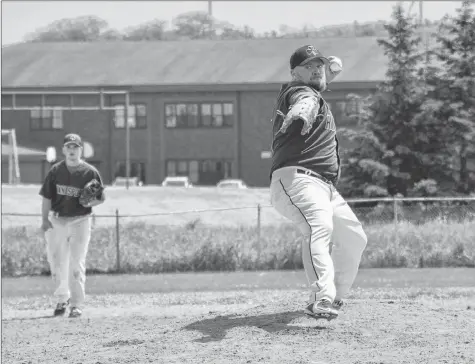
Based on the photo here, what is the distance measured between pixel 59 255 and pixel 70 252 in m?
0.14

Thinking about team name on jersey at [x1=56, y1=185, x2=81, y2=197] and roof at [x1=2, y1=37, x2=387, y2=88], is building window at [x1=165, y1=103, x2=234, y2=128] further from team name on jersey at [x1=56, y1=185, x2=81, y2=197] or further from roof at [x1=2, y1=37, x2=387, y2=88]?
team name on jersey at [x1=56, y1=185, x2=81, y2=197]

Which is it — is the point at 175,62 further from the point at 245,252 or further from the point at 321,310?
the point at 321,310

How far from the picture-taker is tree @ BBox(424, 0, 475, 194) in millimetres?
32344

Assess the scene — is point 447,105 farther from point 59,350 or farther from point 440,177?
point 59,350

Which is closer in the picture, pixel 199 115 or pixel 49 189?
pixel 49 189

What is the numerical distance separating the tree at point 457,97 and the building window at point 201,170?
26.5 meters

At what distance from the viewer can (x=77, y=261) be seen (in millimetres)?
11367

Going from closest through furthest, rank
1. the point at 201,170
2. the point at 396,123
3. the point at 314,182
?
the point at 314,182 → the point at 396,123 → the point at 201,170

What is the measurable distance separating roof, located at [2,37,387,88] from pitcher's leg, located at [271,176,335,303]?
48729 millimetres

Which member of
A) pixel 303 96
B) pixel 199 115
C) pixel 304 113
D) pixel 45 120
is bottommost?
pixel 45 120

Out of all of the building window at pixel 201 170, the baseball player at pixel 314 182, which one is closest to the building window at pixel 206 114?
the building window at pixel 201 170

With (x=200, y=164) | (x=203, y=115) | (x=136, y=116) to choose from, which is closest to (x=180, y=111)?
(x=203, y=115)

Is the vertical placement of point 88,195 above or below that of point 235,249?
above

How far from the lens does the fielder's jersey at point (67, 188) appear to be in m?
11.3
